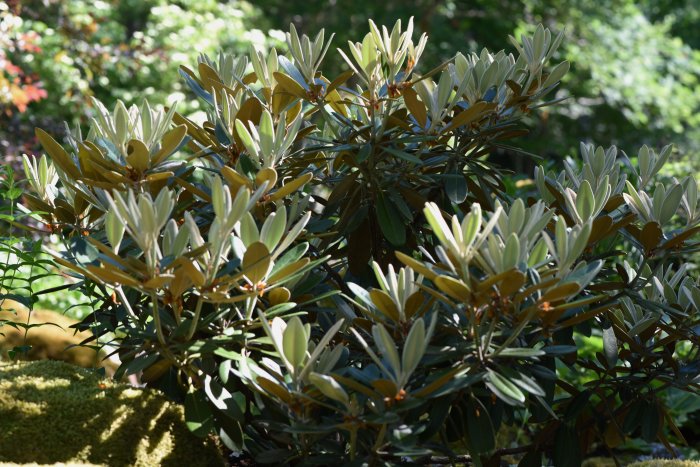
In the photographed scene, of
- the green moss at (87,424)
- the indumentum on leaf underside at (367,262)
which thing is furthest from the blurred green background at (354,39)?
the green moss at (87,424)

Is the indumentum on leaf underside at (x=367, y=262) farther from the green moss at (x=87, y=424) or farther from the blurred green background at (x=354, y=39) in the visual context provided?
the blurred green background at (x=354, y=39)

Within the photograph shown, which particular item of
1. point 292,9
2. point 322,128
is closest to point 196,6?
point 292,9

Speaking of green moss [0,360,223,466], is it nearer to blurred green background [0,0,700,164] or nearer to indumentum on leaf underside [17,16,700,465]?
indumentum on leaf underside [17,16,700,465]

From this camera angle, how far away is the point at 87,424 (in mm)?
2273

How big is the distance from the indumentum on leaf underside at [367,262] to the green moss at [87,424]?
0.11m

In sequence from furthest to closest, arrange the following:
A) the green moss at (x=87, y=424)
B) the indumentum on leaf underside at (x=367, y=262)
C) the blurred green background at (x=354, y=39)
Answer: the blurred green background at (x=354, y=39)
the green moss at (x=87, y=424)
the indumentum on leaf underside at (x=367, y=262)

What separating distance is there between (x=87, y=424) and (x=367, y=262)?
105 centimetres

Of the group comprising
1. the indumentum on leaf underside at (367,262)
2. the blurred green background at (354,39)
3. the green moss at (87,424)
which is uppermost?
the blurred green background at (354,39)

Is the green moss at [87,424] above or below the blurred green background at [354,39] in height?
below

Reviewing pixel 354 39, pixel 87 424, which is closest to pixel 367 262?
pixel 87 424

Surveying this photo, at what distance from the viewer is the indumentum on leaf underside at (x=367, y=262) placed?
199cm

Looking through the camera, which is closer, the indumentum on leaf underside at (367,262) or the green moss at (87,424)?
the indumentum on leaf underside at (367,262)

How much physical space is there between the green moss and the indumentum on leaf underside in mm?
112

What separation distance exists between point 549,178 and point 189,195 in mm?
1227
